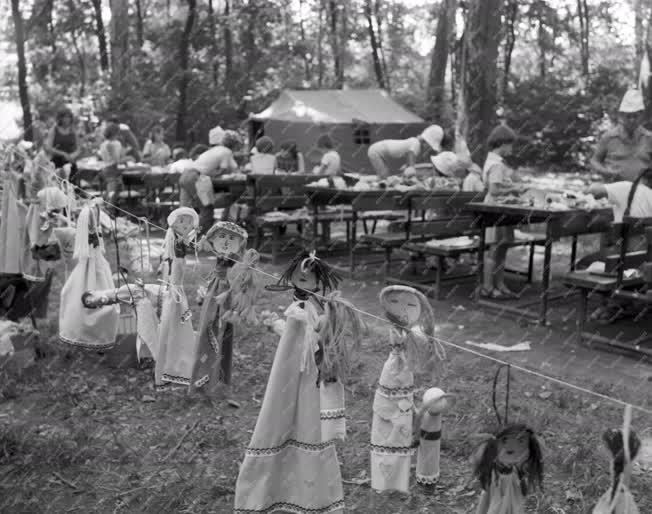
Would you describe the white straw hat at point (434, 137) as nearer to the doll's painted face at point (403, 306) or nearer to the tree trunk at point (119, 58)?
the doll's painted face at point (403, 306)

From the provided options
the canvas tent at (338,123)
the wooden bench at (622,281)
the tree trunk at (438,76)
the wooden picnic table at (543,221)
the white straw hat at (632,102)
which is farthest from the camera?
the tree trunk at (438,76)

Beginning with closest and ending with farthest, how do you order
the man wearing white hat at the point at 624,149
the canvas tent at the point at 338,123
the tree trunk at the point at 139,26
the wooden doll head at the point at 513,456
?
1. the wooden doll head at the point at 513,456
2. the man wearing white hat at the point at 624,149
3. the canvas tent at the point at 338,123
4. the tree trunk at the point at 139,26

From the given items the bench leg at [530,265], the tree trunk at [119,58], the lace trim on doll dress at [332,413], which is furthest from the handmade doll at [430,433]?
the tree trunk at [119,58]

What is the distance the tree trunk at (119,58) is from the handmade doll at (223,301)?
67.2 ft

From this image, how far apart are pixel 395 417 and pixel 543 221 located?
177 inches

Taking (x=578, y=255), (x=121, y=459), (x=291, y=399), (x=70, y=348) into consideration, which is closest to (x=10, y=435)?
(x=121, y=459)

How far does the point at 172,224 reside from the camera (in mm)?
4820

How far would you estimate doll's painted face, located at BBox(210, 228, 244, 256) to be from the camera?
433cm

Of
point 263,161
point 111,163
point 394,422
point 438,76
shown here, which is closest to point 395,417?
point 394,422

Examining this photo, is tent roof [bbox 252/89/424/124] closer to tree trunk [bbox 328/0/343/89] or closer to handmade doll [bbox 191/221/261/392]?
tree trunk [bbox 328/0/343/89]

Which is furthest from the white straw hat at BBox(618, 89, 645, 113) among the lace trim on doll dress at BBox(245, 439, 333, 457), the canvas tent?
the canvas tent

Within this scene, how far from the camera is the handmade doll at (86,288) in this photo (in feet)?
17.5

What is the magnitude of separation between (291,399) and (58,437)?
2.02 m

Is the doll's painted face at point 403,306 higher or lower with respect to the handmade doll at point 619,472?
higher
